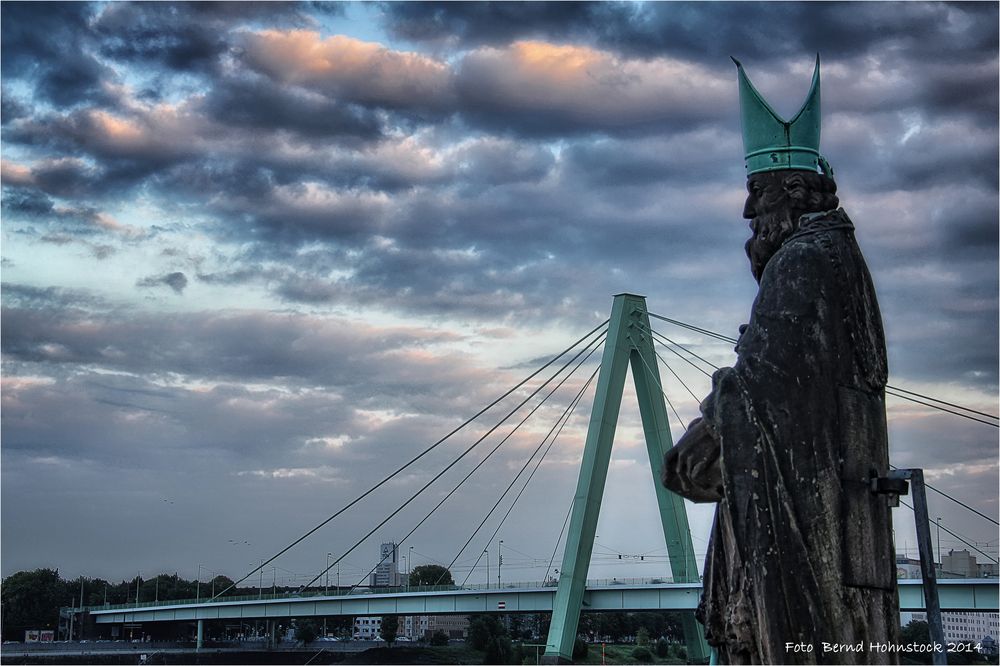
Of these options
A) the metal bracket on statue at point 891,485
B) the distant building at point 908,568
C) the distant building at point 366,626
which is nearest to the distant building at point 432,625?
the distant building at point 366,626

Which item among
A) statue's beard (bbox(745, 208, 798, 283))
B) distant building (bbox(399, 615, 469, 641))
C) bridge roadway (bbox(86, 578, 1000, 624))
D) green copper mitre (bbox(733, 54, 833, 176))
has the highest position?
green copper mitre (bbox(733, 54, 833, 176))

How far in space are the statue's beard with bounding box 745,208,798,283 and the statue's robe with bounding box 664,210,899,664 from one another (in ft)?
0.89

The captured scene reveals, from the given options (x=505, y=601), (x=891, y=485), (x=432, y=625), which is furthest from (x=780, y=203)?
(x=432, y=625)

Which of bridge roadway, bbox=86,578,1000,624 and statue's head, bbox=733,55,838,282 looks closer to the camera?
statue's head, bbox=733,55,838,282

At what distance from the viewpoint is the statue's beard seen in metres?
7.69

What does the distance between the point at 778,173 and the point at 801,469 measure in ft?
6.31

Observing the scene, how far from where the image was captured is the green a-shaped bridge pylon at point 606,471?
36.8 metres

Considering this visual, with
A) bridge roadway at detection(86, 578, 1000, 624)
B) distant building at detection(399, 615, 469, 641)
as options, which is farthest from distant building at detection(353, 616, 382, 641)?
bridge roadway at detection(86, 578, 1000, 624)

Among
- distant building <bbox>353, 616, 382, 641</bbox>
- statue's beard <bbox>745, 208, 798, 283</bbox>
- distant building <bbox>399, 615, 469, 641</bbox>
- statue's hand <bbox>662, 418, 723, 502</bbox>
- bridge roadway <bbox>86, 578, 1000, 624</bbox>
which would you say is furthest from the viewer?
distant building <bbox>353, 616, 382, 641</bbox>

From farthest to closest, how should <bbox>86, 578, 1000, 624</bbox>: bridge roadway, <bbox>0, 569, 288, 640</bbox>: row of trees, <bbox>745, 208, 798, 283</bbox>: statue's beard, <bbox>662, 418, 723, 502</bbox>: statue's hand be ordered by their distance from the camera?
<bbox>0, 569, 288, 640</bbox>: row of trees
<bbox>86, 578, 1000, 624</bbox>: bridge roadway
<bbox>745, 208, 798, 283</bbox>: statue's beard
<bbox>662, 418, 723, 502</bbox>: statue's hand

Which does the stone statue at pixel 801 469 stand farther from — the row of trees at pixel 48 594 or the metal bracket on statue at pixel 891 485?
the row of trees at pixel 48 594

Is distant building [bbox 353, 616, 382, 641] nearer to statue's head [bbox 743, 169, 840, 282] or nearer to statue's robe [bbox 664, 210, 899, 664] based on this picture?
statue's head [bbox 743, 169, 840, 282]

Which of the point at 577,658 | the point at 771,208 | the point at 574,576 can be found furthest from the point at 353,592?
the point at 771,208

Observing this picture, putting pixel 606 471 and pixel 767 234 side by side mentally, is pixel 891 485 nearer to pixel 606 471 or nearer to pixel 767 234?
pixel 767 234
